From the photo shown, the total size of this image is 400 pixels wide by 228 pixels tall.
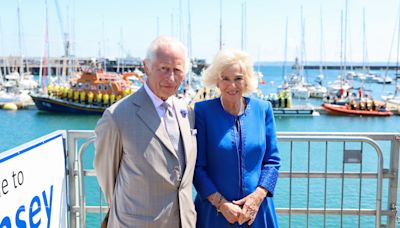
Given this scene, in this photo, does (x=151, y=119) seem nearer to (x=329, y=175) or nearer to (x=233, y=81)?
(x=233, y=81)

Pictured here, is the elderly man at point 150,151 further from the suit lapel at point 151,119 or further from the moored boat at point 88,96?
the moored boat at point 88,96

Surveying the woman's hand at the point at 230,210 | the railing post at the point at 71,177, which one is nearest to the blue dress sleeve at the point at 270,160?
the woman's hand at the point at 230,210

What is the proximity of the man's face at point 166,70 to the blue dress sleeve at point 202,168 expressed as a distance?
408 millimetres

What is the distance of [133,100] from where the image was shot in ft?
7.32

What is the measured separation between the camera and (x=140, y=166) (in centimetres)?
218

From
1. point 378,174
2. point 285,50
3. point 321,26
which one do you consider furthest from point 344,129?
point 285,50

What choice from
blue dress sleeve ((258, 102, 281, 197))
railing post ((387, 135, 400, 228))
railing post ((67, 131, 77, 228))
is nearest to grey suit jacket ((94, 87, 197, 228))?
blue dress sleeve ((258, 102, 281, 197))

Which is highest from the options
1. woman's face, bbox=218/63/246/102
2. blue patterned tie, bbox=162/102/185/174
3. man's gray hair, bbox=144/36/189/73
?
man's gray hair, bbox=144/36/189/73

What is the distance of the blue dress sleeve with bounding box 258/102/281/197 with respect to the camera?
8.45 ft

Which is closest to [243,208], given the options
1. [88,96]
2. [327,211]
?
[327,211]

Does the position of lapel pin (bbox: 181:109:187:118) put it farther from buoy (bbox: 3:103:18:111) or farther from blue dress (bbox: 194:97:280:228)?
buoy (bbox: 3:103:18:111)

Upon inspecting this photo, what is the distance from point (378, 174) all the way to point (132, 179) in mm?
2079

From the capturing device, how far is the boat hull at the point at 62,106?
39.1 m

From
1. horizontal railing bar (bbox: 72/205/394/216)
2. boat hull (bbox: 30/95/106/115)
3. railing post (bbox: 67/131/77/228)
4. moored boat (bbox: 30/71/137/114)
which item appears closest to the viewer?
railing post (bbox: 67/131/77/228)
